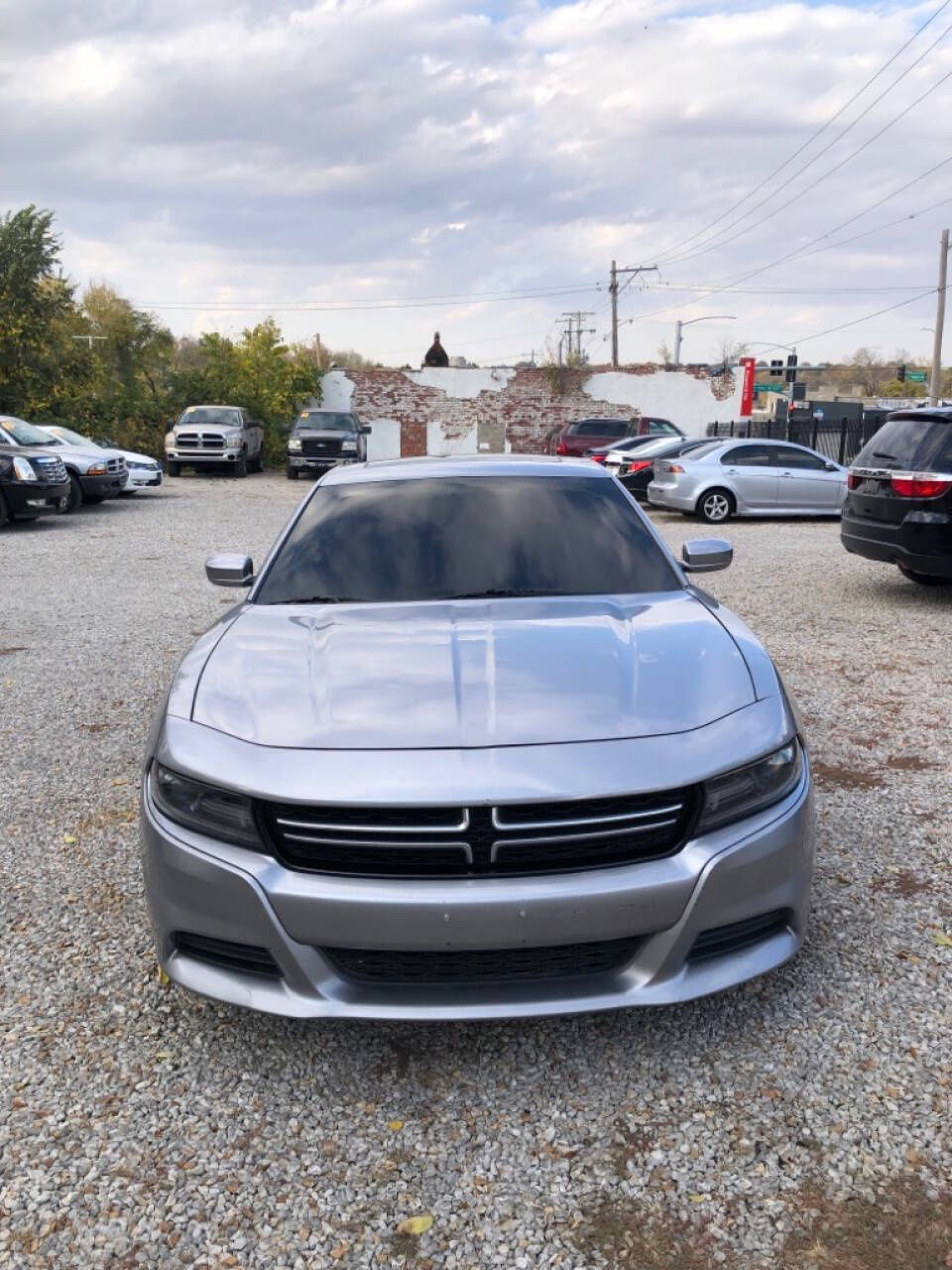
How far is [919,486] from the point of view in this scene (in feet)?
27.4

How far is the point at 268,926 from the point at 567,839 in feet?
2.45

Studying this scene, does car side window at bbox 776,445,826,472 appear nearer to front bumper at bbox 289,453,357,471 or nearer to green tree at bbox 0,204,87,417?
front bumper at bbox 289,453,357,471

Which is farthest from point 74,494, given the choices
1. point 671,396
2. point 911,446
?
point 671,396

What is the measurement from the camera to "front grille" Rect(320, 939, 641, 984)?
2.46 metres

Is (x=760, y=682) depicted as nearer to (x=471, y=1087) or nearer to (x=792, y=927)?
(x=792, y=927)

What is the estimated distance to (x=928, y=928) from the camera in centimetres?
337

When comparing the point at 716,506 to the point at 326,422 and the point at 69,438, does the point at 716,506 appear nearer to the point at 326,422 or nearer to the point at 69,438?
the point at 69,438

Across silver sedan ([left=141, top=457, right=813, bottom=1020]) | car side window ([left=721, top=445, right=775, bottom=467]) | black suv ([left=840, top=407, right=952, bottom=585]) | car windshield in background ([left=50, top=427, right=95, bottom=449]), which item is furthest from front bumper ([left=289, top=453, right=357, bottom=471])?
silver sedan ([left=141, top=457, right=813, bottom=1020])

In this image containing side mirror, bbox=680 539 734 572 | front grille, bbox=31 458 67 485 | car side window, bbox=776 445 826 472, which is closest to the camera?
side mirror, bbox=680 539 734 572

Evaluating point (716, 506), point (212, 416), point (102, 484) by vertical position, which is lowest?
point (716, 506)

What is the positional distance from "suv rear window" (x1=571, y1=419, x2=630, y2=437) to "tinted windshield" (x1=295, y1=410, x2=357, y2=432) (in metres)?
6.15

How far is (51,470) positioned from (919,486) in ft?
40.9

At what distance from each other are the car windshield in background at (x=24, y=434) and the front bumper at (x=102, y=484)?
84 cm

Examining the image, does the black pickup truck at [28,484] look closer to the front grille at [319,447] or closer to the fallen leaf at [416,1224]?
the front grille at [319,447]
